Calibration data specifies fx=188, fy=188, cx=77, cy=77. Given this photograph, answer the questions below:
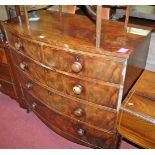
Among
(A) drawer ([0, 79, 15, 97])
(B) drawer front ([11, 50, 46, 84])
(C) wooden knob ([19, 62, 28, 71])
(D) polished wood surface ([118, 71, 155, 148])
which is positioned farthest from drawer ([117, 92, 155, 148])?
(A) drawer ([0, 79, 15, 97])

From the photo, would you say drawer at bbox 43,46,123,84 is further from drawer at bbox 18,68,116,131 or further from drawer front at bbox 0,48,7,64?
drawer front at bbox 0,48,7,64

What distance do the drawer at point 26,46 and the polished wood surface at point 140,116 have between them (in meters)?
0.71

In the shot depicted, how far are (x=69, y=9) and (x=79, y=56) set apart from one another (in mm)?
815

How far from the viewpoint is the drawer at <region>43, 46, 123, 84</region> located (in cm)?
109

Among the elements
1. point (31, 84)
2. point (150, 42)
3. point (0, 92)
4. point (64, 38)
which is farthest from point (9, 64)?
point (150, 42)

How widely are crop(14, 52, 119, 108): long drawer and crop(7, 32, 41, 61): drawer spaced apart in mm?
73

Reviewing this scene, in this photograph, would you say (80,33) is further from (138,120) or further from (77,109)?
(138,120)

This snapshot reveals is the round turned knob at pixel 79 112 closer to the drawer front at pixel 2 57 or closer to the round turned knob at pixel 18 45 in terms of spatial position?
the round turned knob at pixel 18 45

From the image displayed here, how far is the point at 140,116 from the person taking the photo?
1140 millimetres

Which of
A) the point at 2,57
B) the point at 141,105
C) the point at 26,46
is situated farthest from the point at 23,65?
the point at 141,105

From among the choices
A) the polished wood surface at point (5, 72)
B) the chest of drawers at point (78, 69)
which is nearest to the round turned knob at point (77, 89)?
the chest of drawers at point (78, 69)

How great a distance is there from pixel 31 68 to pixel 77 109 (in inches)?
20.2

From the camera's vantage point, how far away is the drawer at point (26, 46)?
53.7 inches

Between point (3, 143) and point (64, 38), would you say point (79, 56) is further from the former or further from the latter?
point (3, 143)
